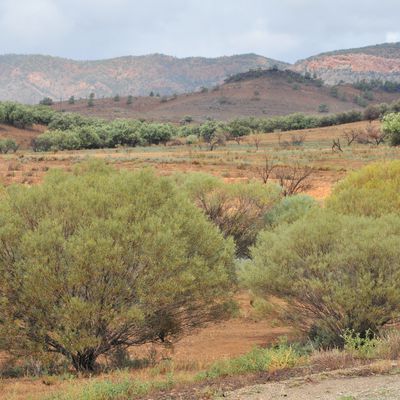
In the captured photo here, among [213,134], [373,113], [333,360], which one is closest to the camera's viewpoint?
[333,360]

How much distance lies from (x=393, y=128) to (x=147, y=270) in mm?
53492

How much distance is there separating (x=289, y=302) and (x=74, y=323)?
5135 mm

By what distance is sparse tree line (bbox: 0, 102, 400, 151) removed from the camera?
267 feet

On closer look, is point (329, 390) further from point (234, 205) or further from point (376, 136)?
point (376, 136)

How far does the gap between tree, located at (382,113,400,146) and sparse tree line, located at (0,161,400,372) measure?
48.8 meters

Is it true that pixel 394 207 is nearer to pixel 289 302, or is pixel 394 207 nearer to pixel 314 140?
pixel 289 302

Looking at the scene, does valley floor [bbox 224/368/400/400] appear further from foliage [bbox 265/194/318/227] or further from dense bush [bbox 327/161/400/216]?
foliage [bbox 265/194/318/227]

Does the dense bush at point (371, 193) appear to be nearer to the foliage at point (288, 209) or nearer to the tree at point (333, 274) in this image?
the foliage at point (288, 209)

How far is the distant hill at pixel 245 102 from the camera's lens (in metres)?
140

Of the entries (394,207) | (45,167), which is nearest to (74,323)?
(394,207)

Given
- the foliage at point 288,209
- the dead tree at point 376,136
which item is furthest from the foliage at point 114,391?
the dead tree at point 376,136

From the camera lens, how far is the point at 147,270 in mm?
11844

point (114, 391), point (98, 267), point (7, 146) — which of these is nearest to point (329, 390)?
point (114, 391)

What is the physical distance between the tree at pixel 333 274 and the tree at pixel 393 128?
48877mm
